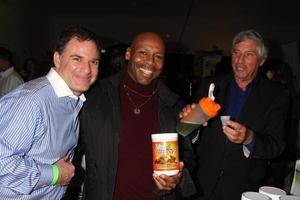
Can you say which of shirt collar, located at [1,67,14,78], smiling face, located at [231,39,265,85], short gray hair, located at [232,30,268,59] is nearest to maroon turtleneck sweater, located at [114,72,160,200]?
smiling face, located at [231,39,265,85]

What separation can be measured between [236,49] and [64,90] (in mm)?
1303

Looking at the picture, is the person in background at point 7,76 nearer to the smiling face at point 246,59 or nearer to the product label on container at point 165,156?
the smiling face at point 246,59

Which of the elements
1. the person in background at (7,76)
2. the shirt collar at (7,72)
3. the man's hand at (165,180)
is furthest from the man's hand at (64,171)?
the shirt collar at (7,72)

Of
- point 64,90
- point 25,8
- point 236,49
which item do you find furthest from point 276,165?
point 25,8

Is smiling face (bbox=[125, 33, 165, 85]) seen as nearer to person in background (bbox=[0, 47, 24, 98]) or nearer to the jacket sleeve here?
the jacket sleeve

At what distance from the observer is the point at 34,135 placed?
4.91 feet

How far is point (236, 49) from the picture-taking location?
2.30m

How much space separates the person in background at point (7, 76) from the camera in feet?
15.2

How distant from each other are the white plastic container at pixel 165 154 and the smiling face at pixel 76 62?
1.61 ft

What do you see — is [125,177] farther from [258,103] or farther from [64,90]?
[258,103]

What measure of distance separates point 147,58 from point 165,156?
0.67 meters

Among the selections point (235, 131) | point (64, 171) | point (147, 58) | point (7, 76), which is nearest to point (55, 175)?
point (64, 171)

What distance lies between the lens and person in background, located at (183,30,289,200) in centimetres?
223

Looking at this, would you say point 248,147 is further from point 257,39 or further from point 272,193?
point 257,39
